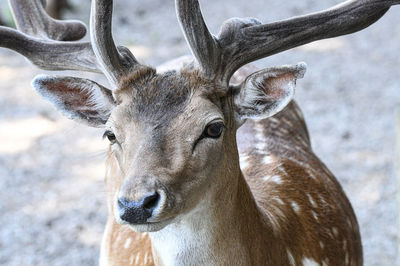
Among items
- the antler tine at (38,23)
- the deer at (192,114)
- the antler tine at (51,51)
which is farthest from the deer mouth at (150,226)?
the antler tine at (38,23)

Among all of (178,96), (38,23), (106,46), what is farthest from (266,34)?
(38,23)

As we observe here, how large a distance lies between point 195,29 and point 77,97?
685 millimetres

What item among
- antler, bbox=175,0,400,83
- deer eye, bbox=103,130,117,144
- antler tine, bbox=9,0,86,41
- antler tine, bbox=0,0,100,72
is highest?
antler tine, bbox=9,0,86,41

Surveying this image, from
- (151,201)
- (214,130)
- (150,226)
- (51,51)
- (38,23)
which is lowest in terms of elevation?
(150,226)

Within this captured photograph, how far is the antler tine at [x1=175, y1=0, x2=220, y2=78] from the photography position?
2.70 meters

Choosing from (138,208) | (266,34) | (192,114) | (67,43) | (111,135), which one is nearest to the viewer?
(138,208)

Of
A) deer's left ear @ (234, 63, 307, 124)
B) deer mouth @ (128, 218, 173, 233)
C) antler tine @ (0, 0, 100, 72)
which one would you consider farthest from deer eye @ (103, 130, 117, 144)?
deer's left ear @ (234, 63, 307, 124)

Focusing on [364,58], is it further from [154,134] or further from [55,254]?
[154,134]

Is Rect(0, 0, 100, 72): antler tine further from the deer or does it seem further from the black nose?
the black nose

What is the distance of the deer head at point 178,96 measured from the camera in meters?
2.52

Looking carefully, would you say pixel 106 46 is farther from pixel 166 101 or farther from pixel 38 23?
pixel 38 23

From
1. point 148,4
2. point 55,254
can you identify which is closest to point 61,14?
point 148,4

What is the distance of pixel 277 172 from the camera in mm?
3619

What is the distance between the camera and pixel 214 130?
2.71 metres
